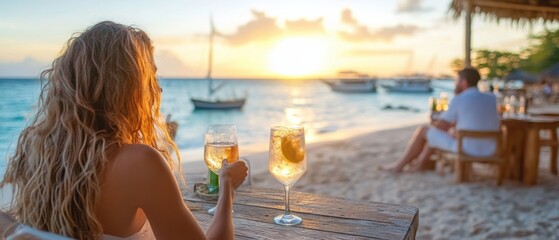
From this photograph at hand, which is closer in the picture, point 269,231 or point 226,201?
point 226,201

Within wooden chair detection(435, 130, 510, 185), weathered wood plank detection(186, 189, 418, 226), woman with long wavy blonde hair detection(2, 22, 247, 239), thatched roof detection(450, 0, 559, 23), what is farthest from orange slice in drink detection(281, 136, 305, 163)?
thatched roof detection(450, 0, 559, 23)

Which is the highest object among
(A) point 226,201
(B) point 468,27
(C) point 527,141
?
(B) point 468,27

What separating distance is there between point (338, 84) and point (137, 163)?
140 feet

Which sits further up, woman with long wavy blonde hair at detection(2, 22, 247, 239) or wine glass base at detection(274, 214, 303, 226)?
woman with long wavy blonde hair at detection(2, 22, 247, 239)

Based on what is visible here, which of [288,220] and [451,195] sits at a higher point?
[288,220]

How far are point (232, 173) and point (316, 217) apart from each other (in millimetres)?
337

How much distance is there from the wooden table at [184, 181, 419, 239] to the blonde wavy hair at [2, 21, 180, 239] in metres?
0.43

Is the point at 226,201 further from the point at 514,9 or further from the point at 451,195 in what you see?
the point at 514,9

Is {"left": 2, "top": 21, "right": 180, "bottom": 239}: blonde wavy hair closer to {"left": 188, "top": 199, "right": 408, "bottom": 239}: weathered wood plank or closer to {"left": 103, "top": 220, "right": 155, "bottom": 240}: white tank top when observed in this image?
{"left": 103, "top": 220, "right": 155, "bottom": 240}: white tank top

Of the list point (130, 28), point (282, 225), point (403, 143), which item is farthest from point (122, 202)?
point (403, 143)

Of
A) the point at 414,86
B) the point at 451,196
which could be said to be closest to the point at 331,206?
the point at 451,196

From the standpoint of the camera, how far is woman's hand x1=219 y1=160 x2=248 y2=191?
3.57 feet

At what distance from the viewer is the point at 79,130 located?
90cm

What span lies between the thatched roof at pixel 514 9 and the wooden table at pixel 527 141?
2183 millimetres
